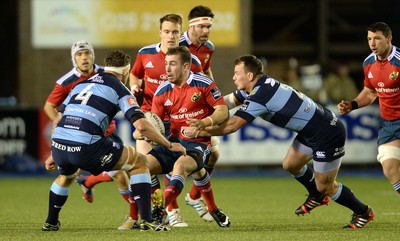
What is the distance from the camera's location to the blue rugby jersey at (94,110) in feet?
31.0

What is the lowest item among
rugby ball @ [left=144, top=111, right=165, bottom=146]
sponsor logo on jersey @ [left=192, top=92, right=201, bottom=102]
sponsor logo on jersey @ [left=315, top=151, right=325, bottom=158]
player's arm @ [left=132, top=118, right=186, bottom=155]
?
sponsor logo on jersey @ [left=315, top=151, right=325, bottom=158]

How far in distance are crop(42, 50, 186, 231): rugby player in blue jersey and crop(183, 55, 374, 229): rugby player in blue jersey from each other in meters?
0.56

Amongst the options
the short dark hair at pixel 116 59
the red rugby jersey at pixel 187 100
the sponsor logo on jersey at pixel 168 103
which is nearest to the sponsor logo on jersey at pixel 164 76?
the red rugby jersey at pixel 187 100

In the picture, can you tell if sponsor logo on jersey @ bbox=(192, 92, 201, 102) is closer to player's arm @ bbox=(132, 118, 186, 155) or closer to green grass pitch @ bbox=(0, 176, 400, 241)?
player's arm @ bbox=(132, 118, 186, 155)

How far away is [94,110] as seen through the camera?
9.50m

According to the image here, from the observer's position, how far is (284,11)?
80.3 ft

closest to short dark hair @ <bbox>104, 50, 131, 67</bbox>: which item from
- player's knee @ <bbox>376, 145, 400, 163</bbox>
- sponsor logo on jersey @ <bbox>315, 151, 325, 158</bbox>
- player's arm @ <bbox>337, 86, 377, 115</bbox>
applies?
sponsor logo on jersey @ <bbox>315, 151, 325, 158</bbox>

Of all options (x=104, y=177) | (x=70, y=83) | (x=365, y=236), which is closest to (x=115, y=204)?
(x=104, y=177)

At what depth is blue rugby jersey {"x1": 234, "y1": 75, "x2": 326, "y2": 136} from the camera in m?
9.89

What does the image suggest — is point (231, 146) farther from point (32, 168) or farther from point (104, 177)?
point (104, 177)

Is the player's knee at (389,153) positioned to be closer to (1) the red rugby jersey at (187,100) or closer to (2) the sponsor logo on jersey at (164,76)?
(1) the red rugby jersey at (187,100)

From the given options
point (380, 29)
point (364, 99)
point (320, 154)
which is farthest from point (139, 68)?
point (380, 29)

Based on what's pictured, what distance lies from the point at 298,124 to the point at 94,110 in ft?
6.48

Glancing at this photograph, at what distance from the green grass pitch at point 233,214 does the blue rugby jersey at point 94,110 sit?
895 mm
